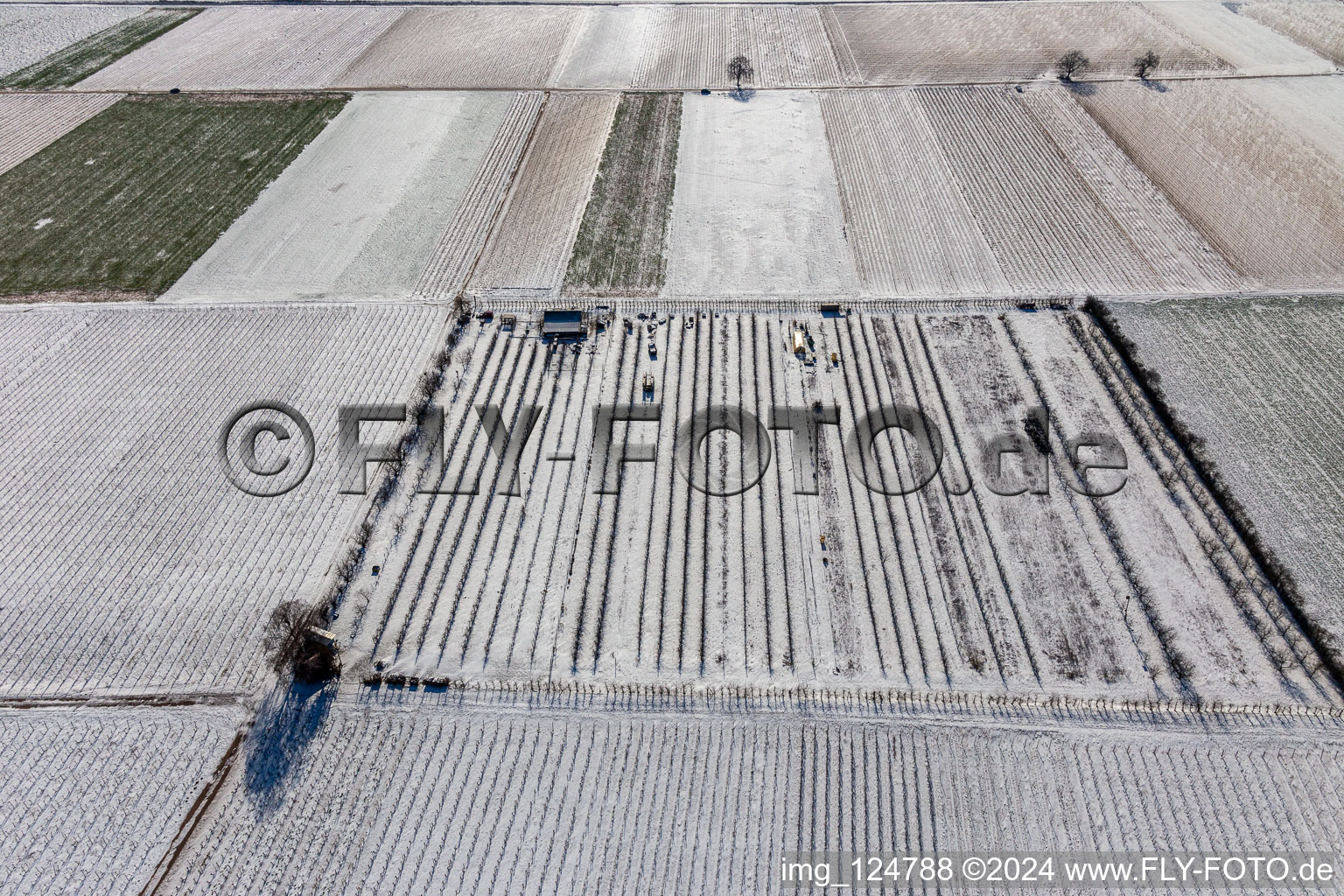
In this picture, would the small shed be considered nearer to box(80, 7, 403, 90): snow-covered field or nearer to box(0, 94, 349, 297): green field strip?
box(0, 94, 349, 297): green field strip

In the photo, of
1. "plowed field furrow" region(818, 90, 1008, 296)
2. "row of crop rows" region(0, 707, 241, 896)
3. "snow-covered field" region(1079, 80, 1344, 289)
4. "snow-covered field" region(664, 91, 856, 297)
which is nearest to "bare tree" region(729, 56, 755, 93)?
"snow-covered field" region(664, 91, 856, 297)

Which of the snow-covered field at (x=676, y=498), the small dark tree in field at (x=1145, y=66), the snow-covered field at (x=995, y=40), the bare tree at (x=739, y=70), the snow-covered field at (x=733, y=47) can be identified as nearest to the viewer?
the snow-covered field at (x=676, y=498)

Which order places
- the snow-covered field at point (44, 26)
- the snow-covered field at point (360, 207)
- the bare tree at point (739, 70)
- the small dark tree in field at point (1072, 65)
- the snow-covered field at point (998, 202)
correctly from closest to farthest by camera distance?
the snow-covered field at point (998, 202)
the snow-covered field at point (360, 207)
the small dark tree in field at point (1072, 65)
the bare tree at point (739, 70)
the snow-covered field at point (44, 26)

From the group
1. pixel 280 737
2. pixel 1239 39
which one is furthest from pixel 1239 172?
pixel 280 737

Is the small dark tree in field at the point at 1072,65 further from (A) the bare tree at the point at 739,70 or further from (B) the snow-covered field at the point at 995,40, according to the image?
(A) the bare tree at the point at 739,70

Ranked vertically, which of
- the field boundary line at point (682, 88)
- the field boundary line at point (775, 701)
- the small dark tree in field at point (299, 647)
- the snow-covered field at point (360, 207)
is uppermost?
the field boundary line at point (682, 88)

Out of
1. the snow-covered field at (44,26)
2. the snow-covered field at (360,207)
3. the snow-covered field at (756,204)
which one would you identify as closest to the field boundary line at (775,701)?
the snow-covered field at (756,204)

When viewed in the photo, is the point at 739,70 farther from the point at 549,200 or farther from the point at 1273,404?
the point at 1273,404

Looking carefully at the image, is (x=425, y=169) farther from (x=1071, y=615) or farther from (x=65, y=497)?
(x=1071, y=615)
